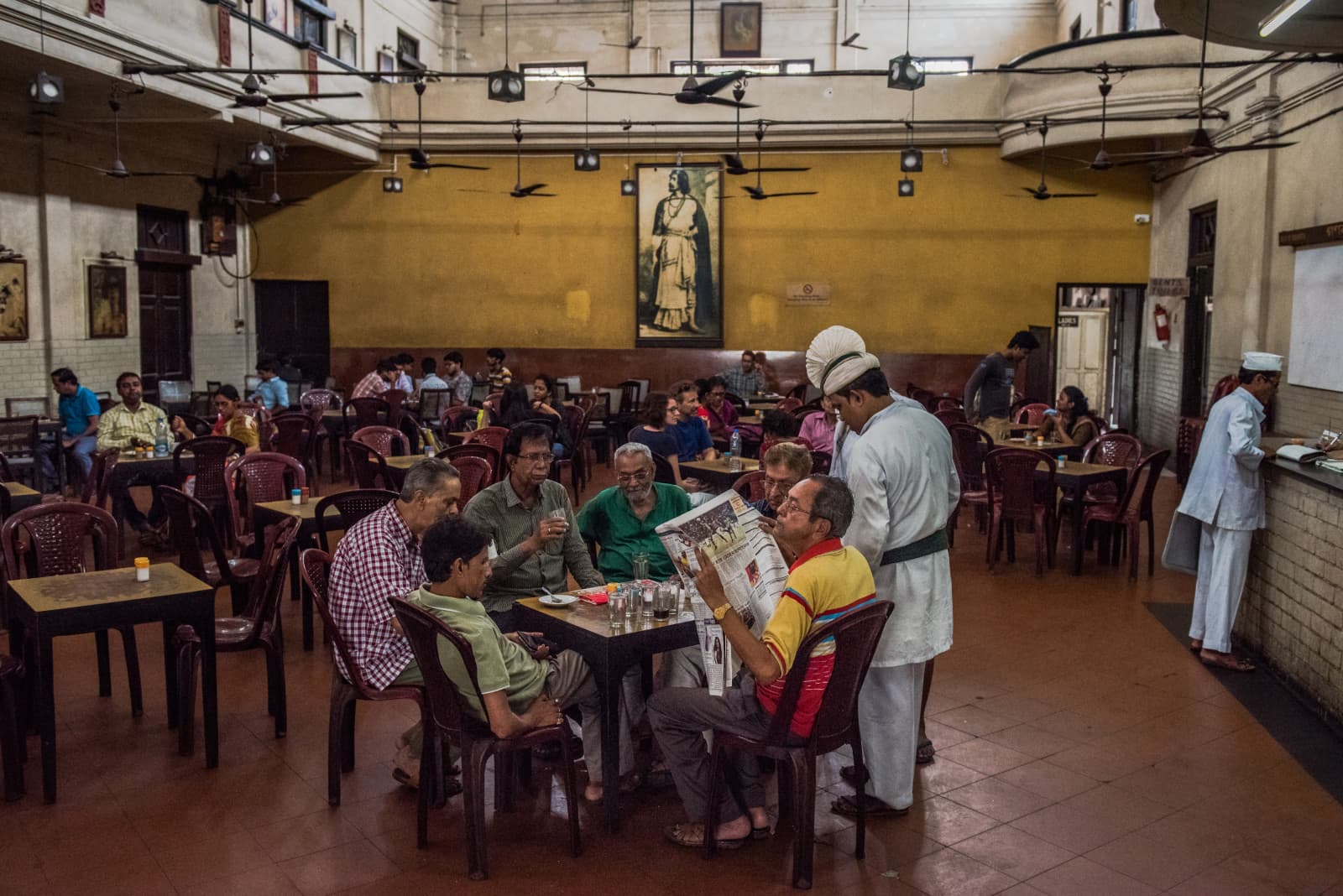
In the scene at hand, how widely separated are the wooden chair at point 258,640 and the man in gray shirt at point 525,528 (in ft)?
2.63

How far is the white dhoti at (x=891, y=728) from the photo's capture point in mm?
4031

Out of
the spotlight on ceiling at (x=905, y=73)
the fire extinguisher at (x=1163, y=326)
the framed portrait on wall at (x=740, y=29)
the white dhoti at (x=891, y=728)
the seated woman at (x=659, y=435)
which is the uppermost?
the framed portrait on wall at (x=740, y=29)

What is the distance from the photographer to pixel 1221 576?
228 inches

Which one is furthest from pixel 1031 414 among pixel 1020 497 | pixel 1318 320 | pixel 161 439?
pixel 161 439

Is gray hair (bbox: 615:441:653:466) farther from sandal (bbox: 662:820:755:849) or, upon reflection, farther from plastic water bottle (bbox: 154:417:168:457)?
plastic water bottle (bbox: 154:417:168:457)

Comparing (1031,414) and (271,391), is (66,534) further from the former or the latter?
(1031,414)

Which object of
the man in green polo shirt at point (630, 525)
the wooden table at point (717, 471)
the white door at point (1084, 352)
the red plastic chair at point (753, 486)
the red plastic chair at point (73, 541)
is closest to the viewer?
the man in green polo shirt at point (630, 525)

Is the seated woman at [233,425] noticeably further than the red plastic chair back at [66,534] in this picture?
Yes

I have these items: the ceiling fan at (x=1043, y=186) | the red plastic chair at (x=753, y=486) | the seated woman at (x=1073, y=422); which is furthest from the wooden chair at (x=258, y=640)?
the ceiling fan at (x=1043, y=186)

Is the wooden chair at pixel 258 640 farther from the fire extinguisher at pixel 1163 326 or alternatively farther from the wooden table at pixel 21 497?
the fire extinguisher at pixel 1163 326

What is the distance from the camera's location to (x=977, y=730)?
495 centimetres

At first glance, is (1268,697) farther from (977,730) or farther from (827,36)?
(827,36)

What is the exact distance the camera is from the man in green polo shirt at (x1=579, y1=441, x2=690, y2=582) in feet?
16.0

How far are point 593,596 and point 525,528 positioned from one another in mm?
615
